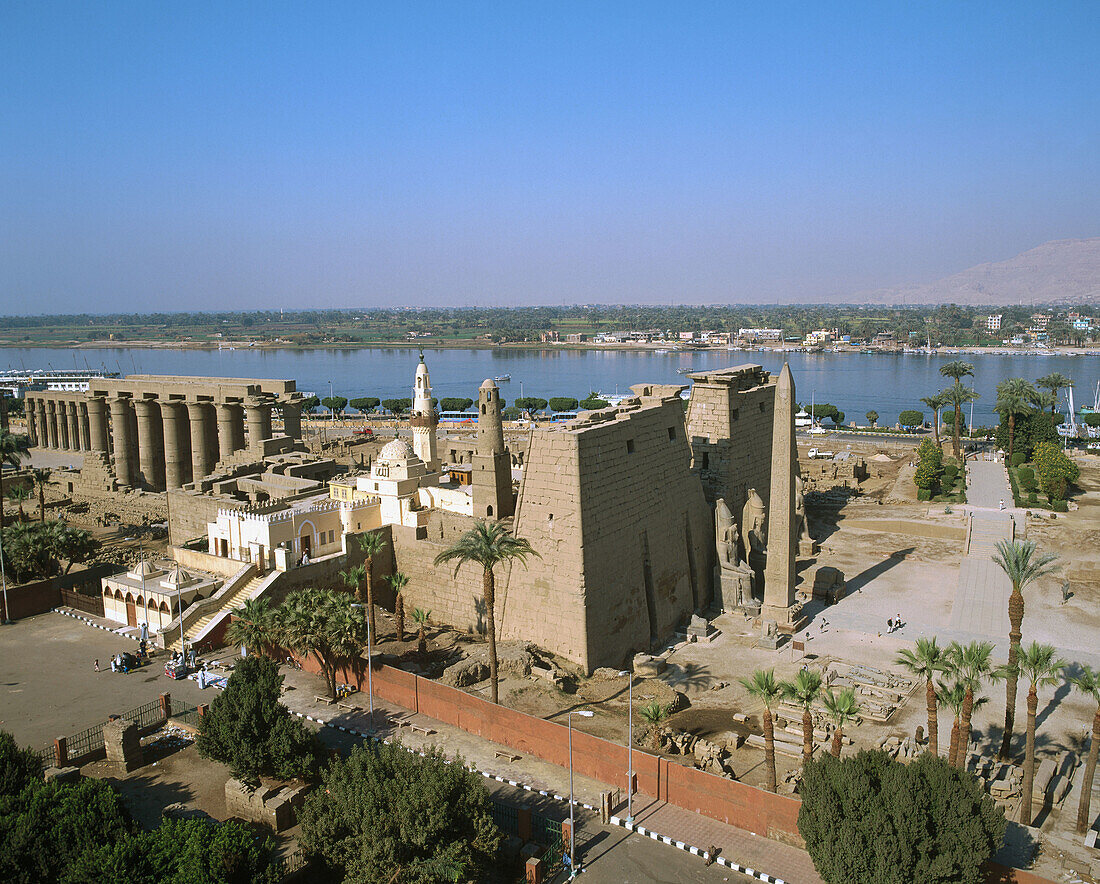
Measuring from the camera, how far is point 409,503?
30062 mm

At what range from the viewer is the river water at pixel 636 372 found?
116 meters

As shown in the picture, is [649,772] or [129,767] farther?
[129,767]

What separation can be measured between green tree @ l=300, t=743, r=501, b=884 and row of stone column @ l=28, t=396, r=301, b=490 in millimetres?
32538

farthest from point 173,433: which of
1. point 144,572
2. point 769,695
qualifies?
point 769,695

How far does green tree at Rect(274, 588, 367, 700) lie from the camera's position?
20.4 metres

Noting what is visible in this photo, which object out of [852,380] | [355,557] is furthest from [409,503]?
[852,380]

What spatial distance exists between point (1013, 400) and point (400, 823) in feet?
168

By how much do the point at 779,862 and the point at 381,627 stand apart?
15.6 meters

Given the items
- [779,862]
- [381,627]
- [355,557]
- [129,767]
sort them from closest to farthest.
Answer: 1. [779,862]
2. [129,767]
3. [381,627]
4. [355,557]

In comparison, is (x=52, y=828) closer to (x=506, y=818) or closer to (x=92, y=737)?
(x=92, y=737)

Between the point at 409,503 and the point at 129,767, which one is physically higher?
the point at 409,503

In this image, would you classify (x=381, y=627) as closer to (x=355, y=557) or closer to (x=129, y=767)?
(x=355, y=557)

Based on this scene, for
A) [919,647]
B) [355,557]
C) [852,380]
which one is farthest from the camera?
[852,380]

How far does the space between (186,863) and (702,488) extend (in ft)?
72.8
